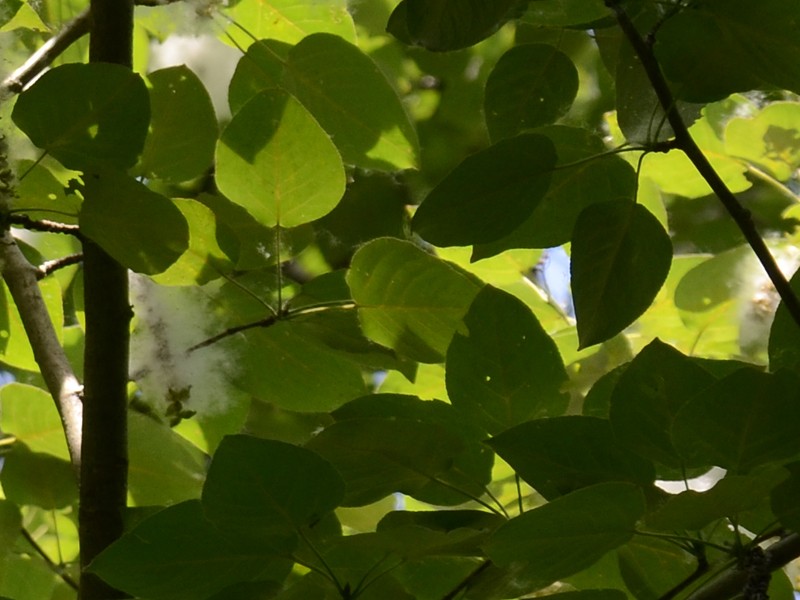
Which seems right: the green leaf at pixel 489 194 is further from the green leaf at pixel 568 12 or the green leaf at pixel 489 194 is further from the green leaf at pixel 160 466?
the green leaf at pixel 160 466

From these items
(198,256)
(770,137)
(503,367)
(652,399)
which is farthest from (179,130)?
(770,137)

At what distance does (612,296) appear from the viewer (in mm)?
533

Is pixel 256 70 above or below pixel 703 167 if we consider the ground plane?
above

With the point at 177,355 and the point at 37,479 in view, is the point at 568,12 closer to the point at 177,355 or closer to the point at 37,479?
the point at 177,355

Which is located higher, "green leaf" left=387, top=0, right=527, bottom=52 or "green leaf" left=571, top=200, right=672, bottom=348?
"green leaf" left=387, top=0, right=527, bottom=52

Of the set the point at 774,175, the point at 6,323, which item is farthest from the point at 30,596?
the point at 774,175

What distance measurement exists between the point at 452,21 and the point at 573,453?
22cm

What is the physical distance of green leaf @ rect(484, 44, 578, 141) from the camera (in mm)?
647

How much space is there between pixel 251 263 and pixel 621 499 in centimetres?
41

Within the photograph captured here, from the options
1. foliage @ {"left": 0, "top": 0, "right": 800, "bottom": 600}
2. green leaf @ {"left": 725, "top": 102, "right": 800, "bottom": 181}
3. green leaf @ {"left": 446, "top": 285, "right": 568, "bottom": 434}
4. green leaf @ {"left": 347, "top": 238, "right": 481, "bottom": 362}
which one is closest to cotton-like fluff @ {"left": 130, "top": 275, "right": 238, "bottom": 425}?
foliage @ {"left": 0, "top": 0, "right": 800, "bottom": 600}

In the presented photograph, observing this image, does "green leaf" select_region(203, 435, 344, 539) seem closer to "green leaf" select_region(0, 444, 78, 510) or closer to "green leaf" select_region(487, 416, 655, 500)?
"green leaf" select_region(487, 416, 655, 500)

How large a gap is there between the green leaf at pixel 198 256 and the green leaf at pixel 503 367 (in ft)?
0.69

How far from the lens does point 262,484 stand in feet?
1.46

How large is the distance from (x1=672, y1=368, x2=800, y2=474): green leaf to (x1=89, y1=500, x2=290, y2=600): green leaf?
201 millimetres
